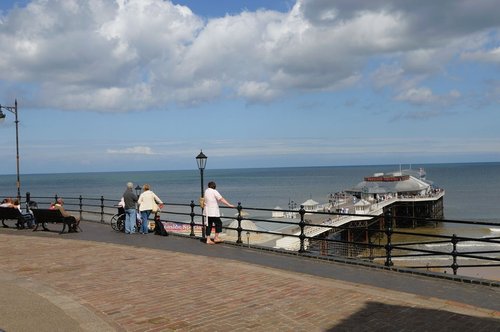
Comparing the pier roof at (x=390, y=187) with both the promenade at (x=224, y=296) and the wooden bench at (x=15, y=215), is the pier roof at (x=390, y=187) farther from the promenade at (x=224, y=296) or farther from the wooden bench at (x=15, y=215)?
the promenade at (x=224, y=296)

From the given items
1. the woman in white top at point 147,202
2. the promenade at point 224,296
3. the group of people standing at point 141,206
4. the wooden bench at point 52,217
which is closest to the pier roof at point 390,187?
the group of people standing at point 141,206

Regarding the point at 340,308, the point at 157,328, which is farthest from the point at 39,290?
the point at 340,308

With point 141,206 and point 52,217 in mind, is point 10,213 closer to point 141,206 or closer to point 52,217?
point 52,217

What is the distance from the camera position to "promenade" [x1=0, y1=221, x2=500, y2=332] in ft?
20.7

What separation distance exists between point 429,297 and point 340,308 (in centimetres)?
155

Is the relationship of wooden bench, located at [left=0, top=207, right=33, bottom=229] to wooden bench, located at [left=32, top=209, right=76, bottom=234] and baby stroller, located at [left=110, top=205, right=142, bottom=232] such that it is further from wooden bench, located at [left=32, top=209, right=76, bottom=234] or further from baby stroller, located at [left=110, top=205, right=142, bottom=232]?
baby stroller, located at [left=110, top=205, right=142, bottom=232]

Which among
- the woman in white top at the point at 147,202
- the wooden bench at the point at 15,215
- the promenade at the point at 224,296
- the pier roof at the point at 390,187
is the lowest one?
the pier roof at the point at 390,187

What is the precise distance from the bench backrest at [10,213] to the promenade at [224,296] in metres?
6.90

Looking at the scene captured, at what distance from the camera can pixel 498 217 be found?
198 feet

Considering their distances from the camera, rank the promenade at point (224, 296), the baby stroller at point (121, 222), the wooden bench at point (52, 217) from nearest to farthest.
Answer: the promenade at point (224, 296) → the wooden bench at point (52, 217) → the baby stroller at point (121, 222)

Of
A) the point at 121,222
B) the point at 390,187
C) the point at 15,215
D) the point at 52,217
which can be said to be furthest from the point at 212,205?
the point at 390,187

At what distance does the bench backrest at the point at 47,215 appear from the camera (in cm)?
1686

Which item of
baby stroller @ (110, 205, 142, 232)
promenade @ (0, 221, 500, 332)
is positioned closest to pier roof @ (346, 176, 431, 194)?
baby stroller @ (110, 205, 142, 232)

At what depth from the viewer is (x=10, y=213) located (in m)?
18.5
